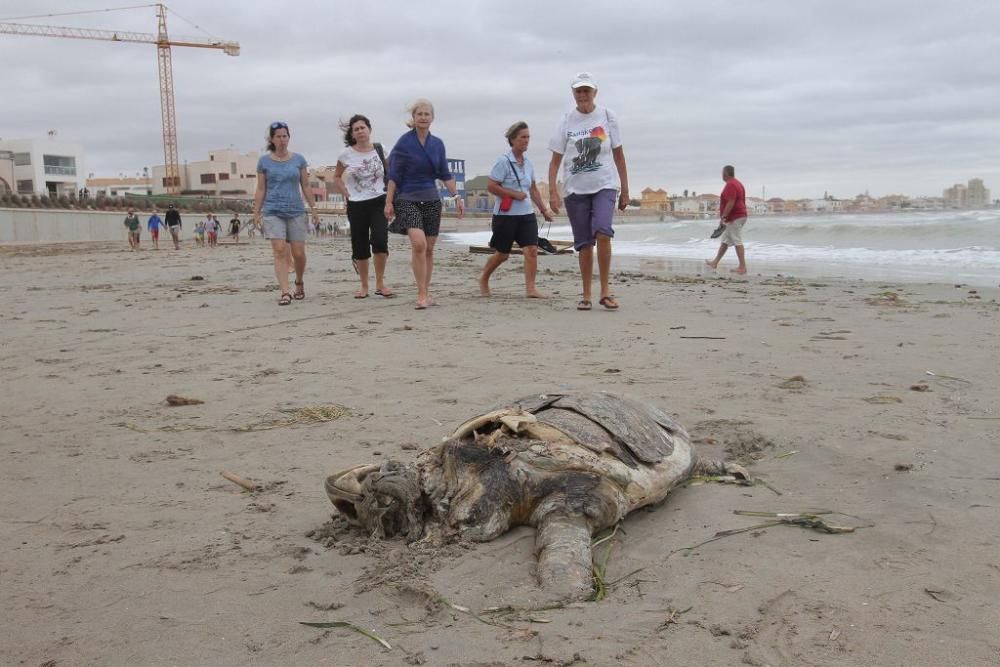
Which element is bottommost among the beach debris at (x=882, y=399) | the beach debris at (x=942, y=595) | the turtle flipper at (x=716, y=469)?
the beach debris at (x=942, y=595)

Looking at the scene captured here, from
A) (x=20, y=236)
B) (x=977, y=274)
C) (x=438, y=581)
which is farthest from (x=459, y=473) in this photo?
(x=20, y=236)

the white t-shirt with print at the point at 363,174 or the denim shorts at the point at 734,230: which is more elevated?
the white t-shirt with print at the point at 363,174

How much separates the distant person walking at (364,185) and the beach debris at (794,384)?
14.6 ft

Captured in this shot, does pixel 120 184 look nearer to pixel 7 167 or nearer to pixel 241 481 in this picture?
pixel 7 167

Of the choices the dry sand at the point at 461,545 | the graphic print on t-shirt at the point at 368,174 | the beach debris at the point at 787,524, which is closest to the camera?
the dry sand at the point at 461,545

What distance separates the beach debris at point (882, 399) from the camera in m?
3.55

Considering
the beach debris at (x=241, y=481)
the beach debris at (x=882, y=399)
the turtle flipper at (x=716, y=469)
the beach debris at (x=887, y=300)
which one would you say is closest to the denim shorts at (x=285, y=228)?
the beach debris at (x=241, y=481)

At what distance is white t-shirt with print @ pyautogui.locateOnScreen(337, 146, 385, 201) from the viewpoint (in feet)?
24.9

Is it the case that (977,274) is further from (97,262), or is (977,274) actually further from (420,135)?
(97,262)

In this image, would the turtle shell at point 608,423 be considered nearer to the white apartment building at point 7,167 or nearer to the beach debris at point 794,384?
the beach debris at point 794,384

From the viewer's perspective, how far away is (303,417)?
3500 millimetres

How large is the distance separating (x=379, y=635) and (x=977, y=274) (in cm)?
1178

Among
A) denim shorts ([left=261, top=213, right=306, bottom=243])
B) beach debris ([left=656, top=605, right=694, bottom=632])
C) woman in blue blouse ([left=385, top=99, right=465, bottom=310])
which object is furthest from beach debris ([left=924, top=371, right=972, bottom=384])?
denim shorts ([left=261, top=213, right=306, bottom=243])

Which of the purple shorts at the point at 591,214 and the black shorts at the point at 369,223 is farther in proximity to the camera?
the black shorts at the point at 369,223
